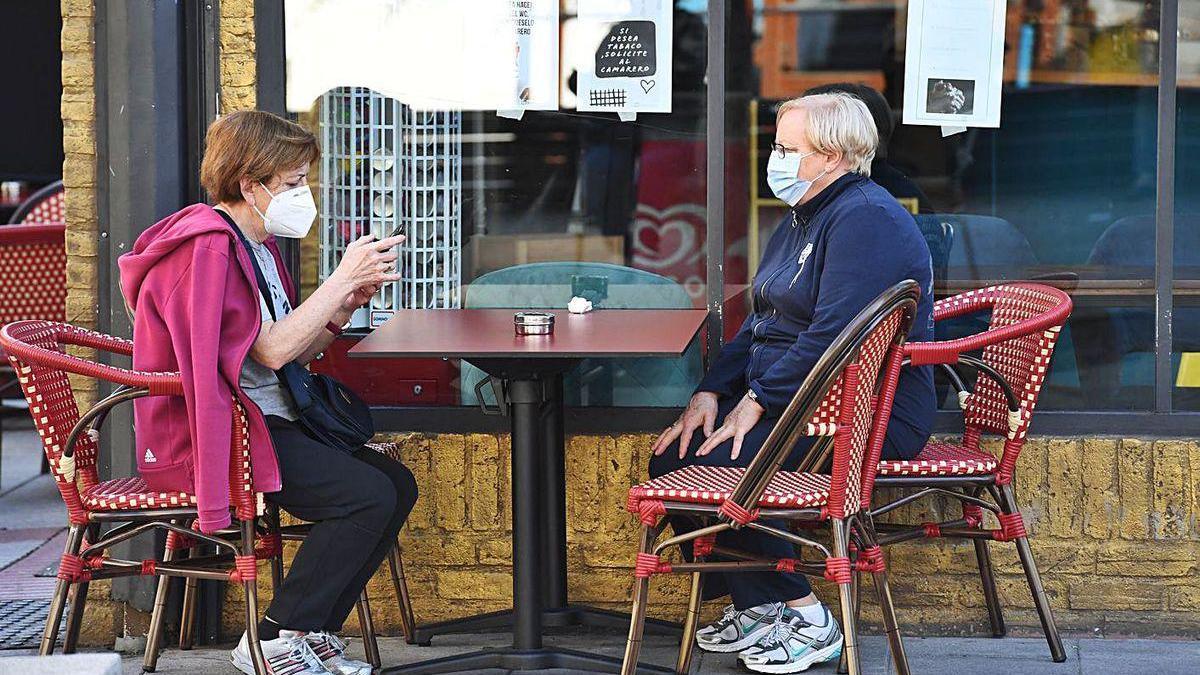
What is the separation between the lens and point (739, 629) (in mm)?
4086

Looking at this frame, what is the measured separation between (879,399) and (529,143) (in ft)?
5.21

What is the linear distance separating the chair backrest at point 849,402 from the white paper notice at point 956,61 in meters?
1.33

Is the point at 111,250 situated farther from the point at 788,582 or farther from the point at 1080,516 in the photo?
the point at 1080,516

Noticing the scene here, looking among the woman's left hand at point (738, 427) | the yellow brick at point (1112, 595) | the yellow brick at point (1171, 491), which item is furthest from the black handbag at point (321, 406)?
the yellow brick at point (1171, 491)

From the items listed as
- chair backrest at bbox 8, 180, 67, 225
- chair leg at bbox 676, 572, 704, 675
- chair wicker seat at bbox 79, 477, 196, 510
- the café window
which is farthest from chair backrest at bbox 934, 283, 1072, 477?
chair backrest at bbox 8, 180, 67, 225

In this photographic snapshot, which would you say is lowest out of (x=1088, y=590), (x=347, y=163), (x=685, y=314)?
(x=1088, y=590)

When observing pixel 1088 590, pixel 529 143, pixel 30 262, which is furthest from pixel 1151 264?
pixel 30 262

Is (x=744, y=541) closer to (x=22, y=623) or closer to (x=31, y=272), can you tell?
(x=22, y=623)

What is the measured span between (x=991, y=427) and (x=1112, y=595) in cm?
60

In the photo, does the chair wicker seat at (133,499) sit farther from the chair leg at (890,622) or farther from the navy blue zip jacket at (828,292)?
the chair leg at (890,622)

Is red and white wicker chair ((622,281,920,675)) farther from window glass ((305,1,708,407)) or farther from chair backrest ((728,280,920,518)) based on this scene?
window glass ((305,1,708,407))

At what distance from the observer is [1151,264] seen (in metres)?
4.43

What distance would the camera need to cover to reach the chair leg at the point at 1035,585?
4016 mm

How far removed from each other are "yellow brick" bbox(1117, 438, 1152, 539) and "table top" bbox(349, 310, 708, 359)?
3.93 feet
